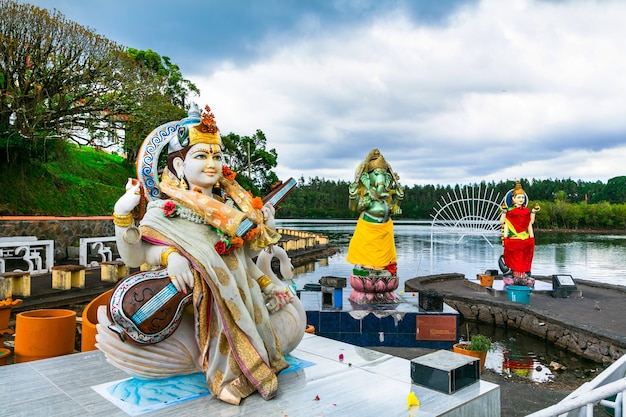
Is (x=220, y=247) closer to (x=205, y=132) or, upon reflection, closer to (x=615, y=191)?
(x=205, y=132)

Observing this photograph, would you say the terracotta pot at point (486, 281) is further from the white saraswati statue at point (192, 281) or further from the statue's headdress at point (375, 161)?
the white saraswati statue at point (192, 281)

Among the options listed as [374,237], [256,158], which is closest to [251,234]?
[374,237]

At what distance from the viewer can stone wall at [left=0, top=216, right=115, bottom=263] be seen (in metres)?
11.9

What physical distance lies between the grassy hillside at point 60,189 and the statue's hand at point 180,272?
13.7m

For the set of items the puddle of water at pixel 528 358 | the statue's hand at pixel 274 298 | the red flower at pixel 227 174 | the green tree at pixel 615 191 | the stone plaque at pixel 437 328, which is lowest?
the puddle of water at pixel 528 358

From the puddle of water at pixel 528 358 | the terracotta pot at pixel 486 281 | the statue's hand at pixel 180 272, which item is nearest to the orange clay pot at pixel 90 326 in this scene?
the statue's hand at pixel 180 272

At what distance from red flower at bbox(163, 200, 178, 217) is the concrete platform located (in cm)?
124

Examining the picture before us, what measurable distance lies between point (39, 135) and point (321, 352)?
1345cm

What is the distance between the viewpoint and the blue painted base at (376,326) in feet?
24.1

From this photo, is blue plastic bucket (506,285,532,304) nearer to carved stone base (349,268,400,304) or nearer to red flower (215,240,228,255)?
carved stone base (349,268,400,304)

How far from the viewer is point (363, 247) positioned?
8086 mm

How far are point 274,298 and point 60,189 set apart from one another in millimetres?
15462

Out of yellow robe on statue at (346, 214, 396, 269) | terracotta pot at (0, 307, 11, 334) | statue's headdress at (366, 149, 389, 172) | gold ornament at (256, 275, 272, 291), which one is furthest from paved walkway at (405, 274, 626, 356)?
terracotta pot at (0, 307, 11, 334)

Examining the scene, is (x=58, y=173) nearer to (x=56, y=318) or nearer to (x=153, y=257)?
(x=56, y=318)
